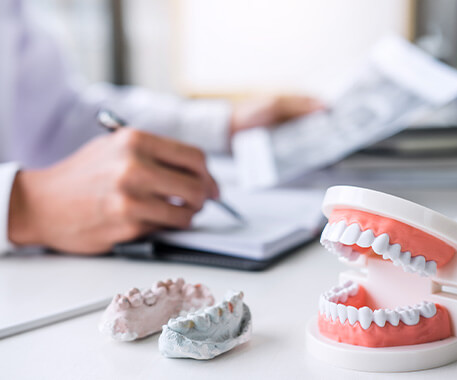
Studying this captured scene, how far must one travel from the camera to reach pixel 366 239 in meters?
0.30

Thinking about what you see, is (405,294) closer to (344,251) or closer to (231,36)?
(344,251)

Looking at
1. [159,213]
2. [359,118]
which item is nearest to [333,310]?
[159,213]

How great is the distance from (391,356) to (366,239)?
6cm

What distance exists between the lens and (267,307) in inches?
16.6

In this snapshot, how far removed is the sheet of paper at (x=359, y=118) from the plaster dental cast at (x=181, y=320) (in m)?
0.52

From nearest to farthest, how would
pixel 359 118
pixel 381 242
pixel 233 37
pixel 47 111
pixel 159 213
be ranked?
pixel 381 242
pixel 159 213
pixel 359 118
pixel 47 111
pixel 233 37

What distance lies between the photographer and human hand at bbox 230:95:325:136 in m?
1.18

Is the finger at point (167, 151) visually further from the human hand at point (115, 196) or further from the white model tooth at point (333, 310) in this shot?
the white model tooth at point (333, 310)

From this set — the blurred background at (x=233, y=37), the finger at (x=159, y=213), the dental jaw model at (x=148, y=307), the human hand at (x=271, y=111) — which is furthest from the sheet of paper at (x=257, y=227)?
the blurred background at (x=233, y=37)

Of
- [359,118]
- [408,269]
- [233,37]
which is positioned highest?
[408,269]

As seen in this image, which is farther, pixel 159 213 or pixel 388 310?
pixel 159 213

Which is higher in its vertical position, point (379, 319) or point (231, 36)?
point (379, 319)

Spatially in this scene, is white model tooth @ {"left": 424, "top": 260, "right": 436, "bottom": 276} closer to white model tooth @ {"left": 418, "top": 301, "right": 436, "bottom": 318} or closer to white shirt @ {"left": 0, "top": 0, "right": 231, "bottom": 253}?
white model tooth @ {"left": 418, "top": 301, "right": 436, "bottom": 318}

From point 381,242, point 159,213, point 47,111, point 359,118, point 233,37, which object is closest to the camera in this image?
point 381,242
